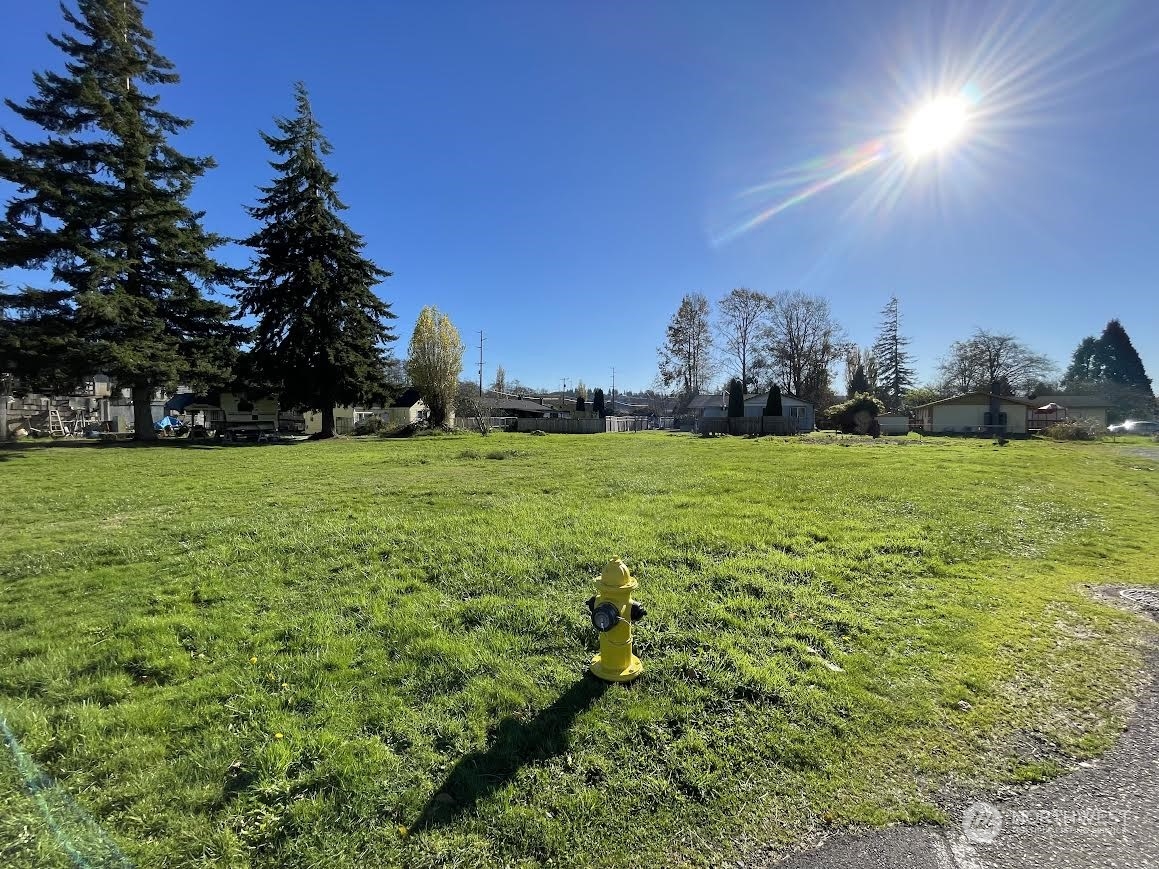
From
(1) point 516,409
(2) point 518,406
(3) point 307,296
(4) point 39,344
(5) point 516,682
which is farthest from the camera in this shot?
(2) point 518,406

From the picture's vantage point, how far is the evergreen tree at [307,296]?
27.6 m

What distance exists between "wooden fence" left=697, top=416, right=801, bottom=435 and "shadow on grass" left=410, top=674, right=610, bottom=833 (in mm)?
31714

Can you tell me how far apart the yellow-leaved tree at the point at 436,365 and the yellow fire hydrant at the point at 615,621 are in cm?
3406

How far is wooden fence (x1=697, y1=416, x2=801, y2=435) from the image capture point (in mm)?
34062

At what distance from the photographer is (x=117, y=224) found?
21969 millimetres

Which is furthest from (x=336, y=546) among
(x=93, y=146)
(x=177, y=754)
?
(x=93, y=146)

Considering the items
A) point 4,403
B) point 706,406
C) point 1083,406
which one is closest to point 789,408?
point 706,406

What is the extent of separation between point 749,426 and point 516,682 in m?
33.2

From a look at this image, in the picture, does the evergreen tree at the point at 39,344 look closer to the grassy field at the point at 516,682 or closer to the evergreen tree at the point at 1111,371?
the grassy field at the point at 516,682

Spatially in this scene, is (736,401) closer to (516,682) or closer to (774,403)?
(774,403)

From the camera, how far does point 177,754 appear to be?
2.51 meters

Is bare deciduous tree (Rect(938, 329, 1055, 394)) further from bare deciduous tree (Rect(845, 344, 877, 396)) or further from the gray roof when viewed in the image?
the gray roof

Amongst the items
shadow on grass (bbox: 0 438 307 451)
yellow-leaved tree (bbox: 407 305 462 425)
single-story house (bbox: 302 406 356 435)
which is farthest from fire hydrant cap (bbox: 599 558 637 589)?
single-story house (bbox: 302 406 356 435)

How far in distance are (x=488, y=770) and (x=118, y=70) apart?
3292 centimetres
